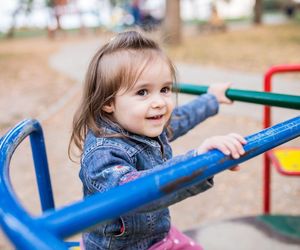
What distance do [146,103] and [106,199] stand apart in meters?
0.57

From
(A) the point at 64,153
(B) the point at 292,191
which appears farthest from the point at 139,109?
(A) the point at 64,153

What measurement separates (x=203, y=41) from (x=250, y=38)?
3.84 ft

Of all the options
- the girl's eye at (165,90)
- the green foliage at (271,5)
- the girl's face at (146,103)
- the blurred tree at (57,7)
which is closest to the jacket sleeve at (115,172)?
the girl's face at (146,103)

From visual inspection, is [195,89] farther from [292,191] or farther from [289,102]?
[292,191]

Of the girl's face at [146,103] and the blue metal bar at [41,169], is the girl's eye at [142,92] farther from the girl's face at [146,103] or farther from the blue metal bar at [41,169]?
the blue metal bar at [41,169]

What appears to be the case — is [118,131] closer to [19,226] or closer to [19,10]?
[19,226]

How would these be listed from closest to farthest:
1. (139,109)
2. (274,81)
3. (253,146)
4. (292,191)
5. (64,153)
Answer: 1. (253,146)
2. (139,109)
3. (292,191)
4. (64,153)
5. (274,81)

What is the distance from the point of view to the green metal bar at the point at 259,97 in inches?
59.4

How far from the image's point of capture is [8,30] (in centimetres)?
1683

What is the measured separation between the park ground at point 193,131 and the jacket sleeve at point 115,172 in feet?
5.66

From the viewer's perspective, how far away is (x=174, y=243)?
54.8 inches

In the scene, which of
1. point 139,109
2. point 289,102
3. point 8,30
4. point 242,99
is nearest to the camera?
point 139,109

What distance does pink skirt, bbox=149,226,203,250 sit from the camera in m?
1.34

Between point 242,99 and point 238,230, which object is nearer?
point 242,99
